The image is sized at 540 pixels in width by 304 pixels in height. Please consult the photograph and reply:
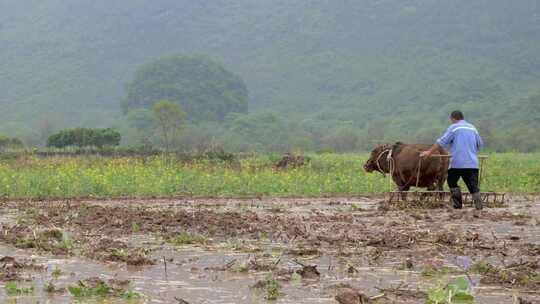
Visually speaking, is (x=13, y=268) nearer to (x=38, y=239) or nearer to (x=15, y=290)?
(x=15, y=290)

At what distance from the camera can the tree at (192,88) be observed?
105500mm

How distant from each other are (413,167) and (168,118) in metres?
64.4

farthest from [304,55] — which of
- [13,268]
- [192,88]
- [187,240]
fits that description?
[13,268]

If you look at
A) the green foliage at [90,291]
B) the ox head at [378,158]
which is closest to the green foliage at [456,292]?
the green foliage at [90,291]

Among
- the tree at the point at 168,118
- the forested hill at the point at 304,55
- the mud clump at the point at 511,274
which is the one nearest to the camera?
the mud clump at the point at 511,274

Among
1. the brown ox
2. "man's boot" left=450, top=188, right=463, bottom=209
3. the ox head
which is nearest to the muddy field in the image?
"man's boot" left=450, top=188, right=463, bottom=209

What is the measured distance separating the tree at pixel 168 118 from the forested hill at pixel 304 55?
71.9ft

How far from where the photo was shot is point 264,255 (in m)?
10.4

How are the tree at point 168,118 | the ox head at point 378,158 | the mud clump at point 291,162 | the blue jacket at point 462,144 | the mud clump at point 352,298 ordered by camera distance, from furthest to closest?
the tree at point 168,118
the mud clump at point 291,162
the ox head at point 378,158
the blue jacket at point 462,144
the mud clump at point 352,298

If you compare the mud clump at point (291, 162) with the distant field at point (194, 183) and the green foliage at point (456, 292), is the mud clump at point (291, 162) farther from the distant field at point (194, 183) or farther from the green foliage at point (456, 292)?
the green foliage at point (456, 292)

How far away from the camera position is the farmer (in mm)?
16016

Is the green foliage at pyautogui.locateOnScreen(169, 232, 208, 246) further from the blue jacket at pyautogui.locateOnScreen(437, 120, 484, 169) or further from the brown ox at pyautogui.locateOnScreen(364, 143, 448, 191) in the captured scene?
the brown ox at pyautogui.locateOnScreen(364, 143, 448, 191)

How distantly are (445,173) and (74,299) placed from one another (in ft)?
36.0

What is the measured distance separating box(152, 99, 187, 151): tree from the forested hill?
21.9 metres
